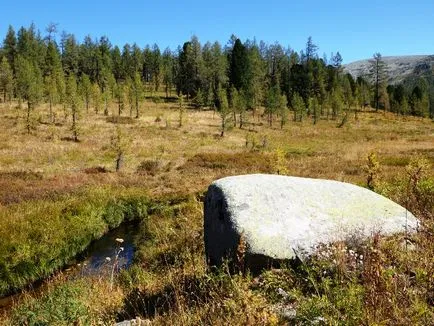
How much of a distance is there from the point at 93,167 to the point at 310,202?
28.2m

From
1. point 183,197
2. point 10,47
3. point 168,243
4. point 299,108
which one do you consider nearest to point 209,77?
point 299,108

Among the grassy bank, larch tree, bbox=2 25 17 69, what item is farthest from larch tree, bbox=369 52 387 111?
the grassy bank

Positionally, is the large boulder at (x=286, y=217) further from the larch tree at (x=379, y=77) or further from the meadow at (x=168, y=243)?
the larch tree at (x=379, y=77)

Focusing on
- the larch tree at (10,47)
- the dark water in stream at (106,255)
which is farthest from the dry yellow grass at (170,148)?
the larch tree at (10,47)

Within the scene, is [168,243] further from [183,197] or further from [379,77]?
[379,77]

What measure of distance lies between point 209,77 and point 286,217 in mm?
90860

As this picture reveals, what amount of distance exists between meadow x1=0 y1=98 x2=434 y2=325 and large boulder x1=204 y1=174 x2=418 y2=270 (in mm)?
308

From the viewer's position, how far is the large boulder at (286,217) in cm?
586

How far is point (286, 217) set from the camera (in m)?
6.26

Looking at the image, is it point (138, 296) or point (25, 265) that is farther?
point (25, 265)

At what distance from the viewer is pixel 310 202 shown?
6.63m

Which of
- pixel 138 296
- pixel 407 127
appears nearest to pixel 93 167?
pixel 138 296

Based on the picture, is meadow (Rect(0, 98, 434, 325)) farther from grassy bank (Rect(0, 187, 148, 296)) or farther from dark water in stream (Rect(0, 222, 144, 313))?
dark water in stream (Rect(0, 222, 144, 313))

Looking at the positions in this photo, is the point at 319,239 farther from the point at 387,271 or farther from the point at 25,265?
the point at 25,265
